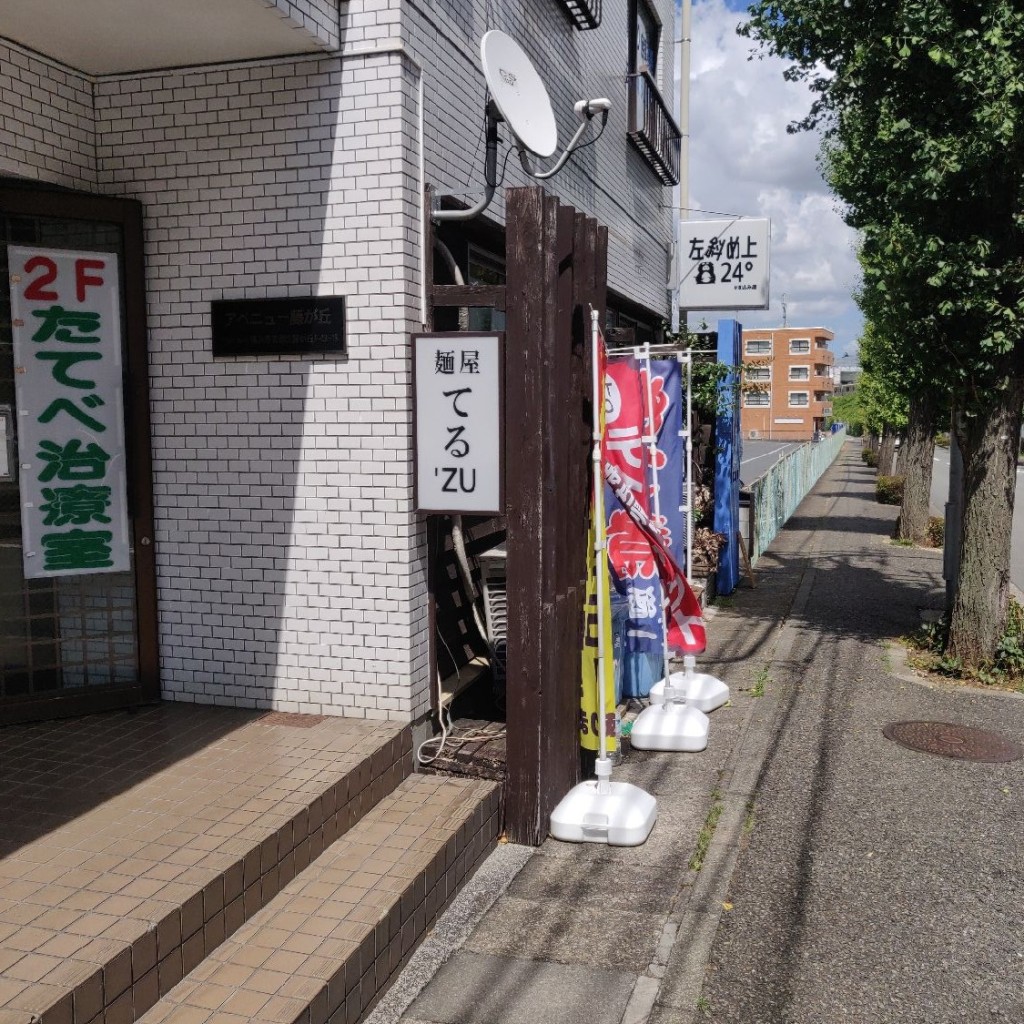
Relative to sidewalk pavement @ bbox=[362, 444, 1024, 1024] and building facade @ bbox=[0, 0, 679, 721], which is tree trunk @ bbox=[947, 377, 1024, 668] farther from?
building facade @ bbox=[0, 0, 679, 721]

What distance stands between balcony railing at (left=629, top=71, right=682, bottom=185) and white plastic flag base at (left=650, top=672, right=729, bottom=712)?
293 inches

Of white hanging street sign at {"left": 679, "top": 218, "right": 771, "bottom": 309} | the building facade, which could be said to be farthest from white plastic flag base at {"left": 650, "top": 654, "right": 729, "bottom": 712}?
white hanging street sign at {"left": 679, "top": 218, "right": 771, "bottom": 309}

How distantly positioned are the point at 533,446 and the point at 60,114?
3.49 m

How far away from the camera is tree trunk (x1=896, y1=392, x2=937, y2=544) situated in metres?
19.4

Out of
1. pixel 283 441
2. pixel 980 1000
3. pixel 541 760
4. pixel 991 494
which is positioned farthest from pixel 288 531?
pixel 991 494

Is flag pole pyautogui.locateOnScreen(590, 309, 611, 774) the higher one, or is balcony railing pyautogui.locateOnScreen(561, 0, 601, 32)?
balcony railing pyautogui.locateOnScreen(561, 0, 601, 32)

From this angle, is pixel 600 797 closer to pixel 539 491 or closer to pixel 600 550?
pixel 600 550

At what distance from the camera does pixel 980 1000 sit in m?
4.22

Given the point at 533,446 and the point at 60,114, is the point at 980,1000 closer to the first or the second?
the point at 533,446

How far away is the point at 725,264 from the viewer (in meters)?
13.8

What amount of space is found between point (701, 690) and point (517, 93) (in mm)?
5012

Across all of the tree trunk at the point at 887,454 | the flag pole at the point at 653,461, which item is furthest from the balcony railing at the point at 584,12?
the tree trunk at the point at 887,454

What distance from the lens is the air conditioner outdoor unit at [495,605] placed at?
7.10 m

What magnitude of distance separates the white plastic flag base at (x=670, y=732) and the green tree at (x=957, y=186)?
348 cm
